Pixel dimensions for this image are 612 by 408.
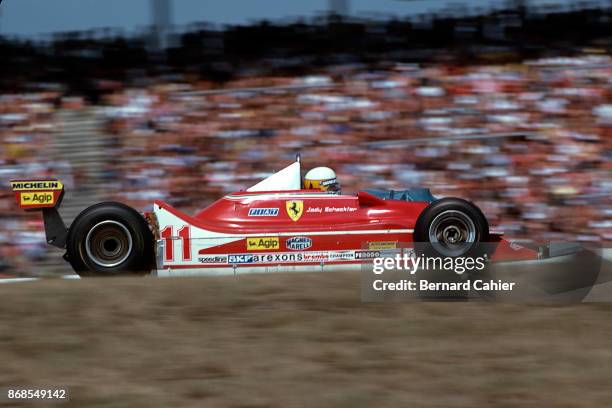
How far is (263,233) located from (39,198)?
7.14ft

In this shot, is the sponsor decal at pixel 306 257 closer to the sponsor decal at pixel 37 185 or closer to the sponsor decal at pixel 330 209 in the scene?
the sponsor decal at pixel 330 209

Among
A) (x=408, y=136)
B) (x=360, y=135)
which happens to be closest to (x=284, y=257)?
(x=360, y=135)

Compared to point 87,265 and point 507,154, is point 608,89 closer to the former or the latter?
point 507,154

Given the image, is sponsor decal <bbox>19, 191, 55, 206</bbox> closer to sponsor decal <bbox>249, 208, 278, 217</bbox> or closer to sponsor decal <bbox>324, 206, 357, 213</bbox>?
sponsor decal <bbox>249, 208, 278, 217</bbox>

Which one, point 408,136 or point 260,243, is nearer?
point 260,243

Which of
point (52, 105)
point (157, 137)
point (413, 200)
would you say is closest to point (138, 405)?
point (413, 200)

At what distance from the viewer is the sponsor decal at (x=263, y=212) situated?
8.96 meters

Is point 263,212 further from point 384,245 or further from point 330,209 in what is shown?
point 384,245

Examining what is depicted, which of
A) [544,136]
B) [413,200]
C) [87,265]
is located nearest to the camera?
[87,265]

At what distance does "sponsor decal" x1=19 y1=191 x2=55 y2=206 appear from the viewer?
888 centimetres

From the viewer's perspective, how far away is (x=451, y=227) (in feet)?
27.6

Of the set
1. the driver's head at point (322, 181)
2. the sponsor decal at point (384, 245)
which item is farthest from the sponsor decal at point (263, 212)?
the sponsor decal at point (384, 245)

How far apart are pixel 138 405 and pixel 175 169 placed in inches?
292

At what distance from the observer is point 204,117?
13.0 metres
